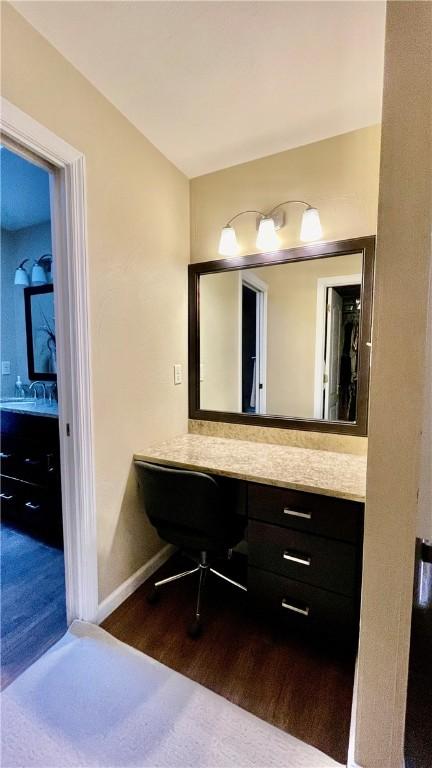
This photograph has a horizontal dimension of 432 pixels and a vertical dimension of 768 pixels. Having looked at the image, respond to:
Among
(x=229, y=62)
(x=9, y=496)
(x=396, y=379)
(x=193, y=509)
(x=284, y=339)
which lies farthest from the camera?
(x=9, y=496)

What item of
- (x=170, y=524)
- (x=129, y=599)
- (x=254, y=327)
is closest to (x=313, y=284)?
(x=254, y=327)

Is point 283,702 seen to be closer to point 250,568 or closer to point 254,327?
point 250,568

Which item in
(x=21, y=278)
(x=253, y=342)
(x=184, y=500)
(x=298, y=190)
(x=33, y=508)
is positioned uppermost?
(x=298, y=190)

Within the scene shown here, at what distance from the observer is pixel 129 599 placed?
1.64 m

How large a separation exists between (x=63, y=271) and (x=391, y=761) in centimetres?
190

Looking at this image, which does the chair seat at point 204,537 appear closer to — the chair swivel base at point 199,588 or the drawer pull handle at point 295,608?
the chair swivel base at point 199,588

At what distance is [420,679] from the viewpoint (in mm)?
962

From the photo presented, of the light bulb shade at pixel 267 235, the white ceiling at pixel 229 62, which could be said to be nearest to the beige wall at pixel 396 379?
the white ceiling at pixel 229 62

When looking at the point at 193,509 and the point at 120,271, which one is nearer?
the point at 193,509

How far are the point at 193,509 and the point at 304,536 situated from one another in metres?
0.47

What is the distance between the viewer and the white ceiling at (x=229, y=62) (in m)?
1.07

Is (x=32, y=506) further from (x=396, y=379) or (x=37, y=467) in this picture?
(x=396, y=379)

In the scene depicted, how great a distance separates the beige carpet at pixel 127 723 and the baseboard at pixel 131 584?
0.70 feet

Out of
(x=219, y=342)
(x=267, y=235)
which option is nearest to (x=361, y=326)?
(x=267, y=235)
